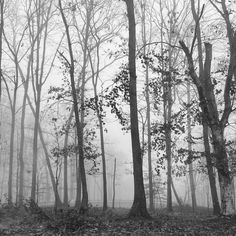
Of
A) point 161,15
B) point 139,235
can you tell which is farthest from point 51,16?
point 139,235

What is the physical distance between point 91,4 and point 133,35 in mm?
11592

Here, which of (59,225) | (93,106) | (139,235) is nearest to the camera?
(139,235)

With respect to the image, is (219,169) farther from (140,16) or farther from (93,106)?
(140,16)

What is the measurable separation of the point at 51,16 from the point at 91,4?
3.15 metres

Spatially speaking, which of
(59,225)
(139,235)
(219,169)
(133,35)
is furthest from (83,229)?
(133,35)

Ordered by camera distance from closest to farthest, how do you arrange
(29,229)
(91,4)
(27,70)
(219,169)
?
(29,229)
(219,169)
(91,4)
(27,70)

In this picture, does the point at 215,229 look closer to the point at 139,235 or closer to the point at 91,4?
the point at 139,235

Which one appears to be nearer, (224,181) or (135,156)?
(224,181)

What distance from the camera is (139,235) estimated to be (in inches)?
325

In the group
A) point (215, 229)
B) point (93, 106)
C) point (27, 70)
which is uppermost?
point (27, 70)

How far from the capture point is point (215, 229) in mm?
9273

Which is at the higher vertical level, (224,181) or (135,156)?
(135,156)

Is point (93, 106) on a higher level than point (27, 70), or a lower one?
lower

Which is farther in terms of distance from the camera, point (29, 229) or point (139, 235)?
point (29, 229)
